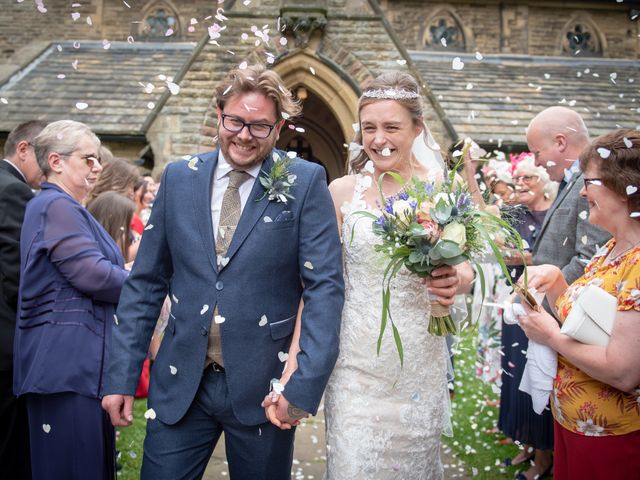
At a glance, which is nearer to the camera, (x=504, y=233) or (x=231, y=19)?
(x=504, y=233)

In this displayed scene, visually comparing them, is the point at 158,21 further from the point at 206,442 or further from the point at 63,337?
the point at 206,442

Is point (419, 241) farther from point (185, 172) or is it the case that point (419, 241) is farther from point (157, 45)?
point (157, 45)

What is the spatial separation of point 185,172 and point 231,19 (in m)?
7.93

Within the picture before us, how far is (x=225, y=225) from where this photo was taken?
8.70ft

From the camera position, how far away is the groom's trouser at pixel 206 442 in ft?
8.37

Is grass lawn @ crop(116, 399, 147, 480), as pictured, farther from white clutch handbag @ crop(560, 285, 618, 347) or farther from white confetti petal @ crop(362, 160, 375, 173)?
white clutch handbag @ crop(560, 285, 618, 347)

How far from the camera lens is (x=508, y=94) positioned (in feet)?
45.8

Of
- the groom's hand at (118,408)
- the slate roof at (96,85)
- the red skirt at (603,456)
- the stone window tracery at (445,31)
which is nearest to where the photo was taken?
the red skirt at (603,456)

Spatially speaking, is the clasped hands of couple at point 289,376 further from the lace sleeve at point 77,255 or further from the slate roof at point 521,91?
the slate roof at point 521,91

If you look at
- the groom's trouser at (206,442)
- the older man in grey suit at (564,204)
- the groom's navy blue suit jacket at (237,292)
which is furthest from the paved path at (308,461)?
the groom's navy blue suit jacket at (237,292)

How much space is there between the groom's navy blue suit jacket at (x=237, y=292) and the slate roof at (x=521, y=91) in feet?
30.0

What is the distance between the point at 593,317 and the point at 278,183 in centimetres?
145

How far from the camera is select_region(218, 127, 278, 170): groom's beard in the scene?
2.62 metres

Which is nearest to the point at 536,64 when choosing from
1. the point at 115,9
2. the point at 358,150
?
the point at 115,9
